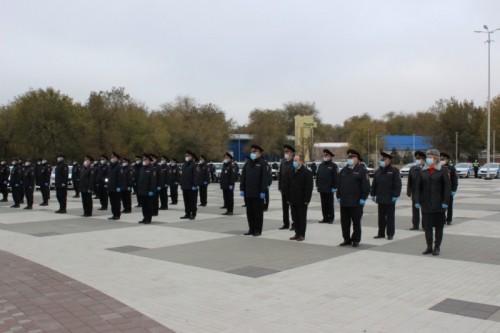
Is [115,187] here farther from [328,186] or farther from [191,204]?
[328,186]

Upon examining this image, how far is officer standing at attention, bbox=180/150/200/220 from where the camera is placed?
1577 cm

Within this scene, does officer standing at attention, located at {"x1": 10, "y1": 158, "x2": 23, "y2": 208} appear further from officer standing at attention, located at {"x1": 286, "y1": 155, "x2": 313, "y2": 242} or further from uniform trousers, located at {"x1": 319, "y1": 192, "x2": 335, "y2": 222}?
officer standing at attention, located at {"x1": 286, "y1": 155, "x2": 313, "y2": 242}

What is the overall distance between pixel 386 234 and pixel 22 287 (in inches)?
304

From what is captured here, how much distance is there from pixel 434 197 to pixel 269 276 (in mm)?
3561

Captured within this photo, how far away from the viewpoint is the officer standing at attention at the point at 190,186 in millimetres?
15773

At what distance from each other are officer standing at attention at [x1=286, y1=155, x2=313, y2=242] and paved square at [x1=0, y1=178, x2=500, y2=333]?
0.51 meters

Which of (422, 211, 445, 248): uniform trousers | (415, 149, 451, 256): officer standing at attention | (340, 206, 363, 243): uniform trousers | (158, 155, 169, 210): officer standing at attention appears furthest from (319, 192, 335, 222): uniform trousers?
(158, 155, 169, 210): officer standing at attention

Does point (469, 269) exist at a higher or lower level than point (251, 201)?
lower

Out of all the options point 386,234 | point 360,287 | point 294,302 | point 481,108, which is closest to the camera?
point 294,302

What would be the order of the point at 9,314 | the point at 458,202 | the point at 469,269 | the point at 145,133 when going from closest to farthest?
1. the point at 9,314
2. the point at 469,269
3. the point at 458,202
4. the point at 145,133

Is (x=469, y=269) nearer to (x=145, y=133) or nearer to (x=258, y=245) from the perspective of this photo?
(x=258, y=245)

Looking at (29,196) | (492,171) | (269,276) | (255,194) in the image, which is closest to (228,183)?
(255,194)

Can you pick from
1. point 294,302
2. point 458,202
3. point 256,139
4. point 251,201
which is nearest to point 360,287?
point 294,302

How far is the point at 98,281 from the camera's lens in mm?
7402
